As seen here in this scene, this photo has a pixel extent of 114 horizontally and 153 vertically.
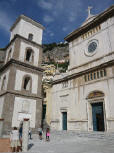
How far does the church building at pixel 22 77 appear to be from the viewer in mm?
19663

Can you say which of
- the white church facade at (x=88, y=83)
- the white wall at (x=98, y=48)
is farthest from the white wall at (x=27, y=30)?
the white wall at (x=98, y=48)

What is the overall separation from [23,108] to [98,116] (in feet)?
33.8

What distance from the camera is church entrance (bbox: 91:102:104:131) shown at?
62.4ft

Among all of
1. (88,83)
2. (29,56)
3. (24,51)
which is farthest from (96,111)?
(24,51)

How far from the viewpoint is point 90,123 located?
1938cm

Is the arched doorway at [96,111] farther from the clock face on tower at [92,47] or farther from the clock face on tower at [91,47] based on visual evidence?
the clock face on tower at [92,47]

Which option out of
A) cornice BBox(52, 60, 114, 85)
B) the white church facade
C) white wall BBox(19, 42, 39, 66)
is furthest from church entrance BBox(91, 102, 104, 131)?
white wall BBox(19, 42, 39, 66)

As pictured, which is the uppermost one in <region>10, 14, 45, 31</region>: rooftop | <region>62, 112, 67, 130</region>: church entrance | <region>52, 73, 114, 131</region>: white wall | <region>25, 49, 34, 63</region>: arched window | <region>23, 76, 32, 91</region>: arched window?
<region>10, 14, 45, 31</region>: rooftop

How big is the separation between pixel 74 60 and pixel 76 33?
15.8 ft

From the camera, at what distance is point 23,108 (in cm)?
2083

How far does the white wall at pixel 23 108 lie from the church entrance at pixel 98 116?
8.57m

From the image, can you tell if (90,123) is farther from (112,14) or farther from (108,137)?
(112,14)

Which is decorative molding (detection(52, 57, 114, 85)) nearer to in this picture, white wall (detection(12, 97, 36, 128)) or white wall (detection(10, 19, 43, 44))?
white wall (detection(12, 97, 36, 128))

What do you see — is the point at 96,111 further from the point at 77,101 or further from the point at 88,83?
the point at 88,83
